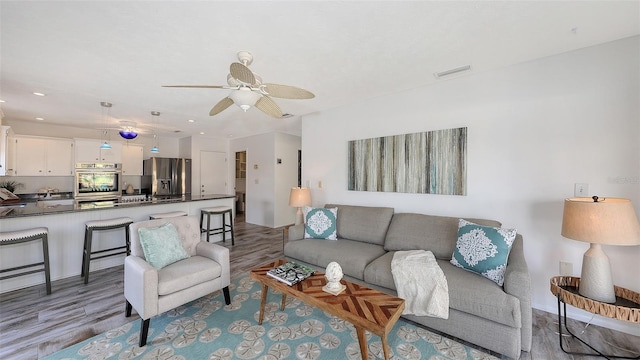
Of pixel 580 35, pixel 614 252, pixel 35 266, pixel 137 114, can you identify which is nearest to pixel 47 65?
pixel 137 114

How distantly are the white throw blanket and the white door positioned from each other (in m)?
5.92

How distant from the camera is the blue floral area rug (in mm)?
1782

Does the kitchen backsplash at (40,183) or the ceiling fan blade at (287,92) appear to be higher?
the ceiling fan blade at (287,92)

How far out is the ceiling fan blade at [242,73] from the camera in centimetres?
163

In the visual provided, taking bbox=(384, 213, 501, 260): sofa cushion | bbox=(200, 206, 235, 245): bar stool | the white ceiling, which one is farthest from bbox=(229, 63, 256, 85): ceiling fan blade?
bbox=(200, 206, 235, 245): bar stool

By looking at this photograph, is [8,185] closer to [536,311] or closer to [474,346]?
[474,346]

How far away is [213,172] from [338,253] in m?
5.37

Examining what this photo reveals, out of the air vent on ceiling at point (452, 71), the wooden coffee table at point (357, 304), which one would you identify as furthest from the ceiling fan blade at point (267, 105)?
the air vent on ceiling at point (452, 71)

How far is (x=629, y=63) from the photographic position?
2035mm

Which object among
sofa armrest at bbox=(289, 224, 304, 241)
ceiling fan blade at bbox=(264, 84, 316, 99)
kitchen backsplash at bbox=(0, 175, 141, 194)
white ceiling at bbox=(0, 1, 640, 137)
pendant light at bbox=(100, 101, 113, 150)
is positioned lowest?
A: sofa armrest at bbox=(289, 224, 304, 241)

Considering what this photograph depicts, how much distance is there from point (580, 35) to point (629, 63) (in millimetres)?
514

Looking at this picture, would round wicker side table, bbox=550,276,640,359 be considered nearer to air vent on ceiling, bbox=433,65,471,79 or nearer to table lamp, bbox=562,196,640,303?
table lamp, bbox=562,196,640,303

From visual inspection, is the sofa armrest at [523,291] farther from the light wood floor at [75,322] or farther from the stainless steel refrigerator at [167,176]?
the stainless steel refrigerator at [167,176]

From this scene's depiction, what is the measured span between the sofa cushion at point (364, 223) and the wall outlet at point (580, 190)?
1719mm
